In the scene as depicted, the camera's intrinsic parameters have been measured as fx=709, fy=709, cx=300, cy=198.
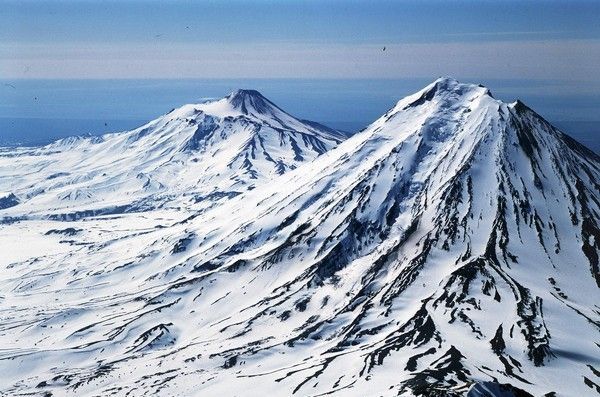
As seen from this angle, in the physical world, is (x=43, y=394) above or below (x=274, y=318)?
below

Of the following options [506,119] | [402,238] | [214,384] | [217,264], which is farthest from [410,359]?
[506,119]

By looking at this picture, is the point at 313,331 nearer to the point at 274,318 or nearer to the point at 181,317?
the point at 274,318

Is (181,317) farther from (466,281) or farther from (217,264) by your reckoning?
(466,281)

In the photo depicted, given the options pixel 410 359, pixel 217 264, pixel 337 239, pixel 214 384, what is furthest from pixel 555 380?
pixel 217 264

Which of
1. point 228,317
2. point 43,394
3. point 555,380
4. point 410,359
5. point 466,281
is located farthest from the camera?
point 228,317

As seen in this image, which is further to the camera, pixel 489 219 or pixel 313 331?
pixel 489 219

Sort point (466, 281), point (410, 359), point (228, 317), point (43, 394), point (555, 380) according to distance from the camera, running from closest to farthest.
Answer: point (555, 380) < point (410, 359) < point (43, 394) < point (466, 281) < point (228, 317)

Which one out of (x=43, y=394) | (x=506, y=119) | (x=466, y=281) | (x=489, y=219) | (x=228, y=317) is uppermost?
(x=506, y=119)
